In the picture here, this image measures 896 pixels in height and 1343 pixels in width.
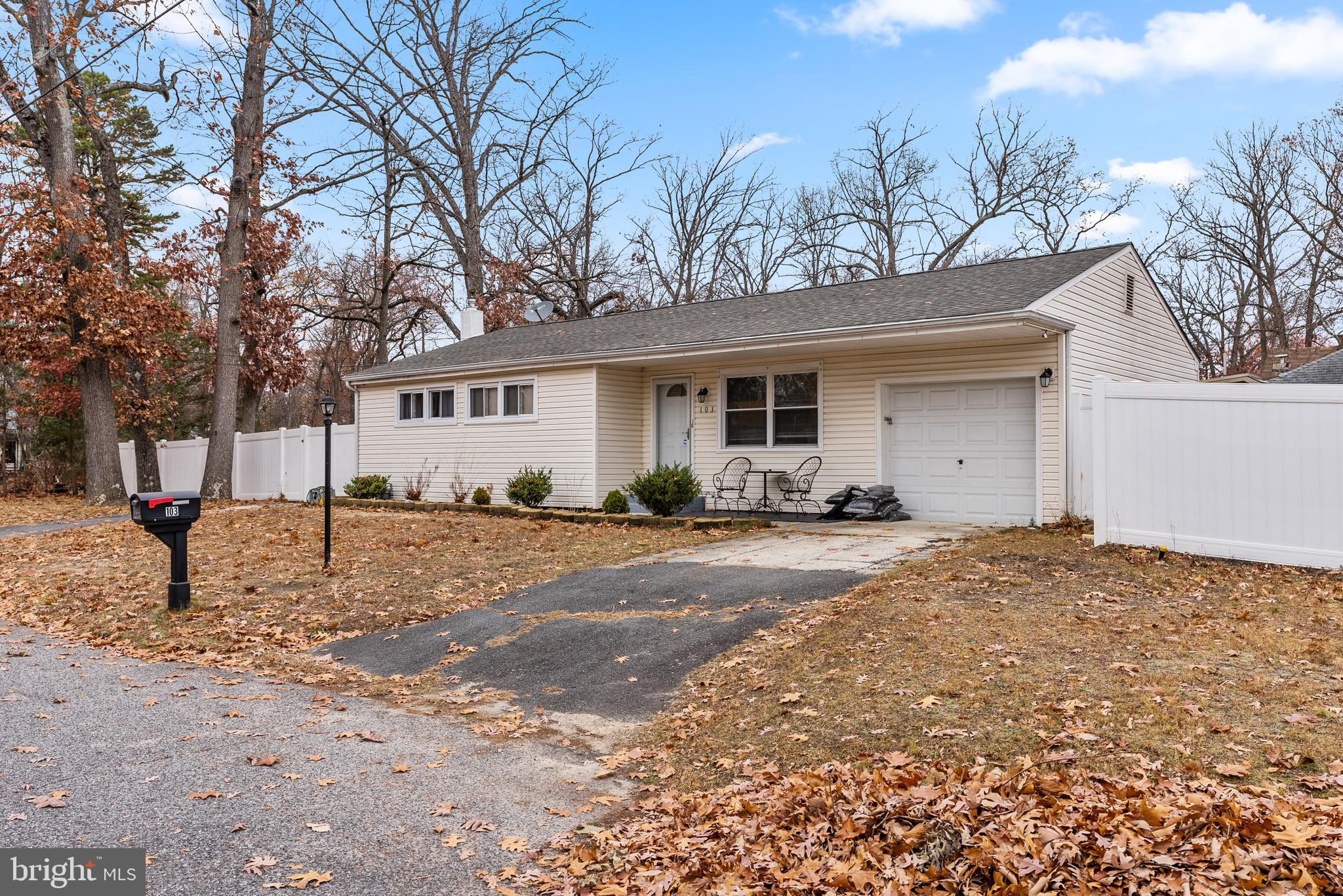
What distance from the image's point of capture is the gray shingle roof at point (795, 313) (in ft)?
40.0

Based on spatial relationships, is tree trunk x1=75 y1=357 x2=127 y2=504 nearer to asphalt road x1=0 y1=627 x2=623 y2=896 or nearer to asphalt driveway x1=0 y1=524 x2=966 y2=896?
asphalt driveway x1=0 y1=524 x2=966 y2=896

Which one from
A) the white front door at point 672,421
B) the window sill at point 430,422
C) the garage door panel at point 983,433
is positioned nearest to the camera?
the garage door panel at point 983,433

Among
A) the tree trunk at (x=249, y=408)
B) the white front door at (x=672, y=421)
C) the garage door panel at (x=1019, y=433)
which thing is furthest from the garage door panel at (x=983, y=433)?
the tree trunk at (x=249, y=408)

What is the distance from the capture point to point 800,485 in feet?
46.2

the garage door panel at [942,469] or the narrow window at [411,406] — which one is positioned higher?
the narrow window at [411,406]

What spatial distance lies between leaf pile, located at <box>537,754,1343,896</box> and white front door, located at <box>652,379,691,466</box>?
12.1m

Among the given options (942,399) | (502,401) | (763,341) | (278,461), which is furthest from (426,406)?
(942,399)

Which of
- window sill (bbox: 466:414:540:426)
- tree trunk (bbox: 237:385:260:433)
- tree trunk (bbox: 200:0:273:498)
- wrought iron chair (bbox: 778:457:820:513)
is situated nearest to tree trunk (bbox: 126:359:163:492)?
tree trunk (bbox: 200:0:273:498)

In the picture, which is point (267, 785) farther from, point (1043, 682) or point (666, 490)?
point (666, 490)

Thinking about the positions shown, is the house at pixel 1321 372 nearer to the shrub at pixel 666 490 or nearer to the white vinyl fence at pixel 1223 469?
the white vinyl fence at pixel 1223 469

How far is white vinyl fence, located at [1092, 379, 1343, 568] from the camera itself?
7781mm

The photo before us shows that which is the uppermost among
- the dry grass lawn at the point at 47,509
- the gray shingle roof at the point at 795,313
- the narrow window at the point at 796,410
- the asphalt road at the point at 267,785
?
the gray shingle roof at the point at 795,313

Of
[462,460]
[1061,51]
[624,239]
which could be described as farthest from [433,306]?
[1061,51]

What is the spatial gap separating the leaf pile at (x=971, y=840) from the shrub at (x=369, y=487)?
16.0 m
